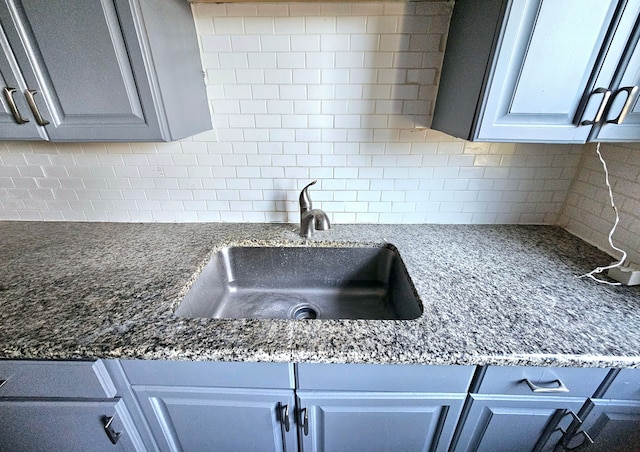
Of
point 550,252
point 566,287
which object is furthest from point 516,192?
point 566,287

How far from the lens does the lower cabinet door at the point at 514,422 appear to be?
2.37 feet

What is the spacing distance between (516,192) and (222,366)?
1436 mm

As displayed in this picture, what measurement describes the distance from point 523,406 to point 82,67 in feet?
5.51

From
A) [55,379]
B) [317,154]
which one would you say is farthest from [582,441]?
[55,379]

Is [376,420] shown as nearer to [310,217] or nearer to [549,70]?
[310,217]


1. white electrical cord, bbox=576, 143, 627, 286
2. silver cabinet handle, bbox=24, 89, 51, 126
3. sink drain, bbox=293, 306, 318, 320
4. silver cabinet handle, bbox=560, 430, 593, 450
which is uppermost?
silver cabinet handle, bbox=24, 89, 51, 126

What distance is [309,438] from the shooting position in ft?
2.64

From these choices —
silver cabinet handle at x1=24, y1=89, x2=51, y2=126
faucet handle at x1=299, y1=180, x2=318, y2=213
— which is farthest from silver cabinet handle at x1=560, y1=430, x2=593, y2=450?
silver cabinet handle at x1=24, y1=89, x2=51, y2=126

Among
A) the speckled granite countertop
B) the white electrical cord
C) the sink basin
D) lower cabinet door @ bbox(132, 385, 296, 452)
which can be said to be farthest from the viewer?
the sink basin

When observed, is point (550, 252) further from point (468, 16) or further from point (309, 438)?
point (309, 438)

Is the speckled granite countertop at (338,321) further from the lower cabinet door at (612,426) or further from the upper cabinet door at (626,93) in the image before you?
the upper cabinet door at (626,93)

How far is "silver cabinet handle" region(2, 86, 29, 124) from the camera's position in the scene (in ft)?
2.65

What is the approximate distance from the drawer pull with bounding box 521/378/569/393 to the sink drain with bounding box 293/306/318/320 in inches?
28.8

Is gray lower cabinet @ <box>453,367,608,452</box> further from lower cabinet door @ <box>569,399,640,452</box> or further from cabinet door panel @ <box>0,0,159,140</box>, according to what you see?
cabinet door panel @ <box>0,0,159,140</box>
